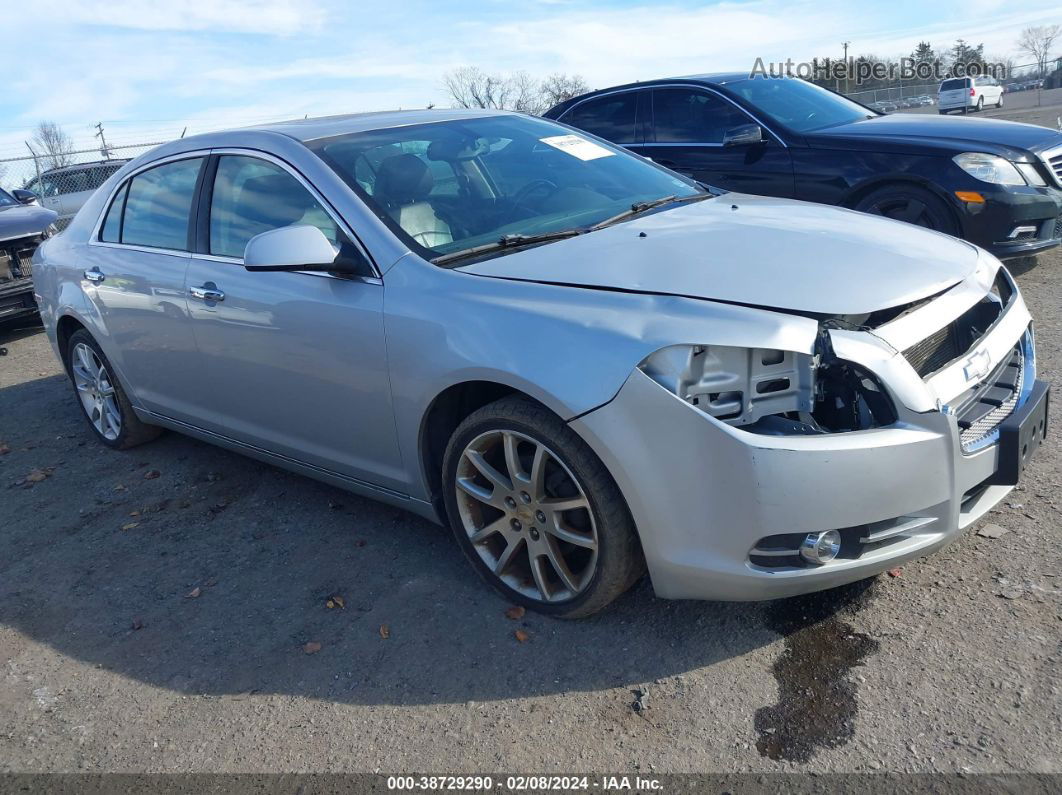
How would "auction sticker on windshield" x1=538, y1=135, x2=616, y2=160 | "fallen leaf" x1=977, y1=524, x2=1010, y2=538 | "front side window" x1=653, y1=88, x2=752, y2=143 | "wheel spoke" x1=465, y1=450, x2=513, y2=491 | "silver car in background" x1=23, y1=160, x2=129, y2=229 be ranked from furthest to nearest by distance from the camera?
"silver car in background" x1=23, y1=160, x2=129, y2=229
"front side window" x1=653, y1=88, x2=752, y2=143
"auction sticker on windshield" x1=538, y1=135, x2=616, y2=160
"fallen leaf" x1=977, y1=524, x2=1010, y2=538
"wheel spoke" x1=465, y1=450, x2=513, y2=491

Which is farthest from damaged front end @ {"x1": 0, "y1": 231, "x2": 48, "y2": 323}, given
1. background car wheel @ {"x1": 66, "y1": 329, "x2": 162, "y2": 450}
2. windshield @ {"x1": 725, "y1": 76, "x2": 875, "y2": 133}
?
windshield @ {"x1": 725, "y1": 76, "x2": 875, "y2": 133}

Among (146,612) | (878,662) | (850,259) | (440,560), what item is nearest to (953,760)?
(878,662)

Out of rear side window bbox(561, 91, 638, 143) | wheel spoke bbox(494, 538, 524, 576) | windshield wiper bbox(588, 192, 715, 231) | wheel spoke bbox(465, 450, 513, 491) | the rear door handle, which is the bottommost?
wheel spoke bbox(494, 538, 524, 576)

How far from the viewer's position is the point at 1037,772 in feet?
7.41

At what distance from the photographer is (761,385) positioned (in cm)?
261

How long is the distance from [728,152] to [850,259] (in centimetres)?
480

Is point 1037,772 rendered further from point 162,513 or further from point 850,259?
point 162,513

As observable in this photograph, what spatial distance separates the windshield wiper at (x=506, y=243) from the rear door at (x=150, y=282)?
155 centimetres

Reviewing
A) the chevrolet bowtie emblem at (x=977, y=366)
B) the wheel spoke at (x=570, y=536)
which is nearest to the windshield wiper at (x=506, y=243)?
the wheel spoke at (x=570, y=536)

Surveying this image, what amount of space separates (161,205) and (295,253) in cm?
166

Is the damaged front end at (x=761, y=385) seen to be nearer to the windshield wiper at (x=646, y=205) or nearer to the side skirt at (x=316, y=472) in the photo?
the windshield wiper at (x=646, y=205)

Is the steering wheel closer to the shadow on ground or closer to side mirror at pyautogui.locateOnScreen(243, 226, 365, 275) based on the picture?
side mirror at pyautogui.locateOnScreen(243, 226, 365, 275)

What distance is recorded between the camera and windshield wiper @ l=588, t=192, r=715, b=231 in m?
3.62

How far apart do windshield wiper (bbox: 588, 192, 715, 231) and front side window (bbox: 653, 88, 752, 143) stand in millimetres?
3607
